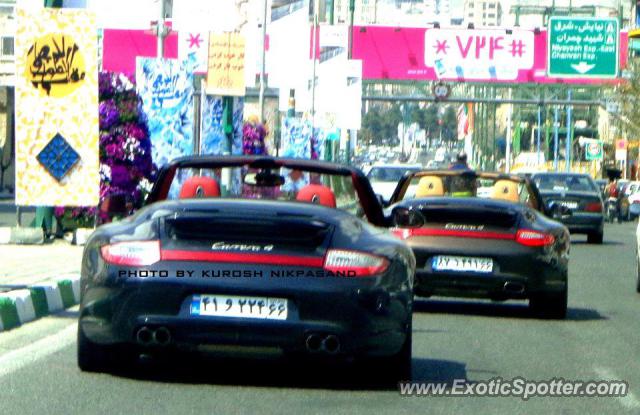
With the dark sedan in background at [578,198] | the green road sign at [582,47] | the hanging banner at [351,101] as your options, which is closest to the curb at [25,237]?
the dark sedan in background at [578,198]

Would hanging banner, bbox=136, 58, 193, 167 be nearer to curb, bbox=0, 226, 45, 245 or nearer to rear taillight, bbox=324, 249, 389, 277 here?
curb, bbox=0, 226, 45, 245

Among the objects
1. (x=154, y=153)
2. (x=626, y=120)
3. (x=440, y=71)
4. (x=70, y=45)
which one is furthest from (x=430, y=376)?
(x=626, y=120)

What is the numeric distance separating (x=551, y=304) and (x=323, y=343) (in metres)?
6.55

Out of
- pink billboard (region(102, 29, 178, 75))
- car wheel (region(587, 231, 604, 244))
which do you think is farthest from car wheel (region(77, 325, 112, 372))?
pink billboard (region(102, 29, 178, 75))

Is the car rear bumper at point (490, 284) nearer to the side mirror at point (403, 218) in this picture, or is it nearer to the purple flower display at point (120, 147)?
the side mirror at point (403, 218)

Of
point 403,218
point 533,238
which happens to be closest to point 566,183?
point 533,238

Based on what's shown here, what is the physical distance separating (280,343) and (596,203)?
86.9 feet

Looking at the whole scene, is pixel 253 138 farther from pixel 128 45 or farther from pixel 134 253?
pixel 128 45

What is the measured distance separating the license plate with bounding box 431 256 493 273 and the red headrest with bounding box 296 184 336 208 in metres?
4.94

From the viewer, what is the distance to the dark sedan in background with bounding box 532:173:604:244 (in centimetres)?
3434

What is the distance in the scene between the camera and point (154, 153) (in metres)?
26.2

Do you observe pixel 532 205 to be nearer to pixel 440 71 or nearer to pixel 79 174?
pixel 79 174

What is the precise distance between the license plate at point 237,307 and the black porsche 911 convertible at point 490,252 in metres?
5.83

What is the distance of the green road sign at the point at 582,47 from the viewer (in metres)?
59.5
